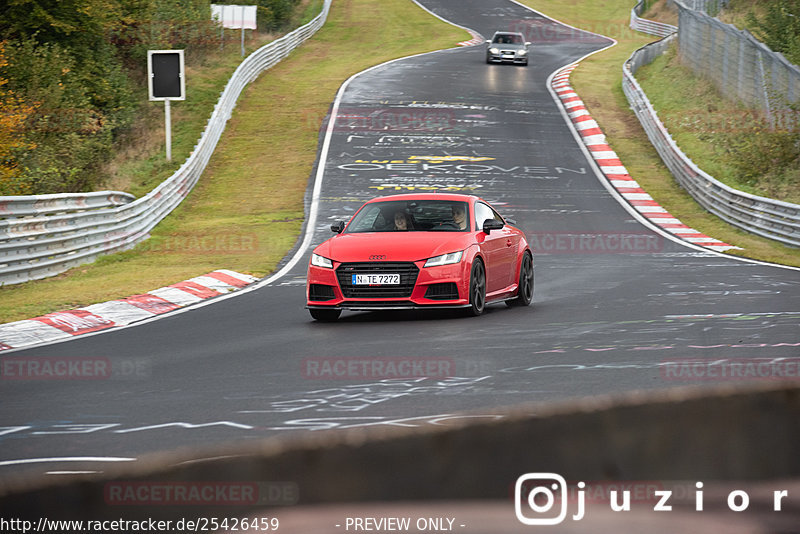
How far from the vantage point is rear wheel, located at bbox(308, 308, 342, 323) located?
13047 mm

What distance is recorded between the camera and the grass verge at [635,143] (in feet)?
78.1

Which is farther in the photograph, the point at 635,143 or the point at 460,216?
the point at 635,143

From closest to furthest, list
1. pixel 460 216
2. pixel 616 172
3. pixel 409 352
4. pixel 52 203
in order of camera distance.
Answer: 1. pixel 409 352
2. pixel 460 216
3. pixel 52 203
4. pixel 616 172

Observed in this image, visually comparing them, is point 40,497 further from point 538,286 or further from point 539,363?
point 538,286

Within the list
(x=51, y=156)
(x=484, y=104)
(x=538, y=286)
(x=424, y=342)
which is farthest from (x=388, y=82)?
(x=424, y=342)

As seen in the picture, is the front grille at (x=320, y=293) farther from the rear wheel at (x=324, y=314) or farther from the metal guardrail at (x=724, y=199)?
the metal guardrail at (x=724, y=199)

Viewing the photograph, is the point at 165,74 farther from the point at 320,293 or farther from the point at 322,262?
the point at 320,293

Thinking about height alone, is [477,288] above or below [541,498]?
below

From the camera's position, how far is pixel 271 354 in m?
10.4

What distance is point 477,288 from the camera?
520 inches

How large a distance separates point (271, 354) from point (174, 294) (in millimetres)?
5794

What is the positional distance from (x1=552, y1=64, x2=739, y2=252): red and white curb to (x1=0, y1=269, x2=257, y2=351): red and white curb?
1038 centimetres

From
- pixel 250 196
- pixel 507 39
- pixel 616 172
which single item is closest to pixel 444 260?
pixel 250 196

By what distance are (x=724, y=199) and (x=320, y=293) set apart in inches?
658
